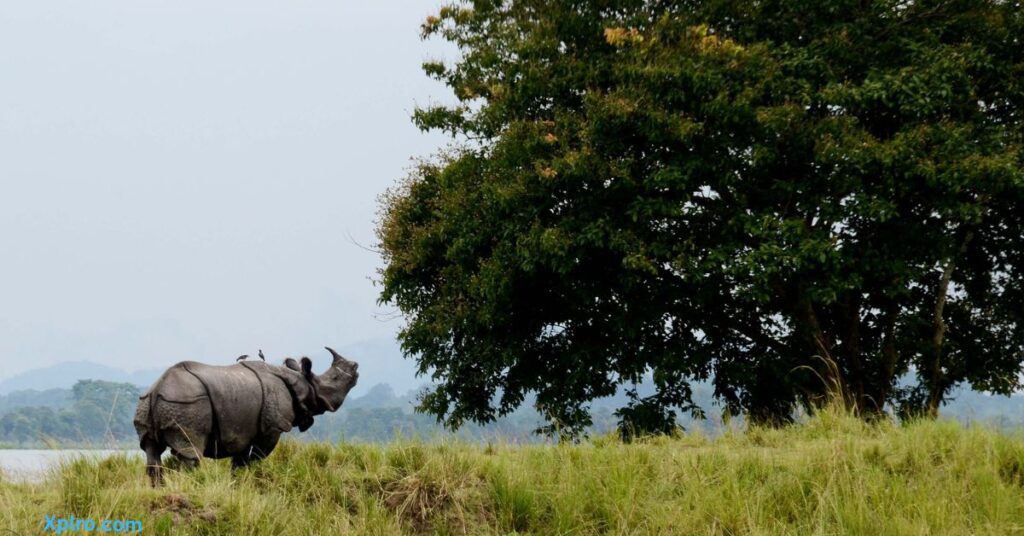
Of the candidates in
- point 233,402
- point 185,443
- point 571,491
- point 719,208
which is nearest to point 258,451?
point 233,402

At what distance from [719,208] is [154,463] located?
11653mm

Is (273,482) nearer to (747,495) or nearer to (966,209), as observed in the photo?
(747,495)

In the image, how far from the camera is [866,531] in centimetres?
852

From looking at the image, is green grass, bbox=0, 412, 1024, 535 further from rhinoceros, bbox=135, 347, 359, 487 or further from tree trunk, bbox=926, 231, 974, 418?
tree trunk, bbox=926, 231, 974, 418

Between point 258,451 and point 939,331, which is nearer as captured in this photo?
point 258,451

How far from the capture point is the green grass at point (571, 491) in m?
8.32

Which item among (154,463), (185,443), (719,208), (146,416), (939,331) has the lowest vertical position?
(154,463)

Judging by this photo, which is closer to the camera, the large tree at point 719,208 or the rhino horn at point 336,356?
the rhino horn at point 336,356

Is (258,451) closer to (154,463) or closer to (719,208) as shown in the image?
(154,463)

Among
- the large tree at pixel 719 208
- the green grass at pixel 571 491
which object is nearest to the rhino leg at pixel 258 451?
the green grass at pixel 571 491

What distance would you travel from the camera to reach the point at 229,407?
27.7 ft

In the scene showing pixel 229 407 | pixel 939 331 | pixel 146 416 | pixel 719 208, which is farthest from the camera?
pixel 939 331

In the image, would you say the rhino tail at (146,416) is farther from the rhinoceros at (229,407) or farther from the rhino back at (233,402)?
the rhino back at (233,402)

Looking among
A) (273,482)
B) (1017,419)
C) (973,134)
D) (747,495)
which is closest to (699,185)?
(973,134)
